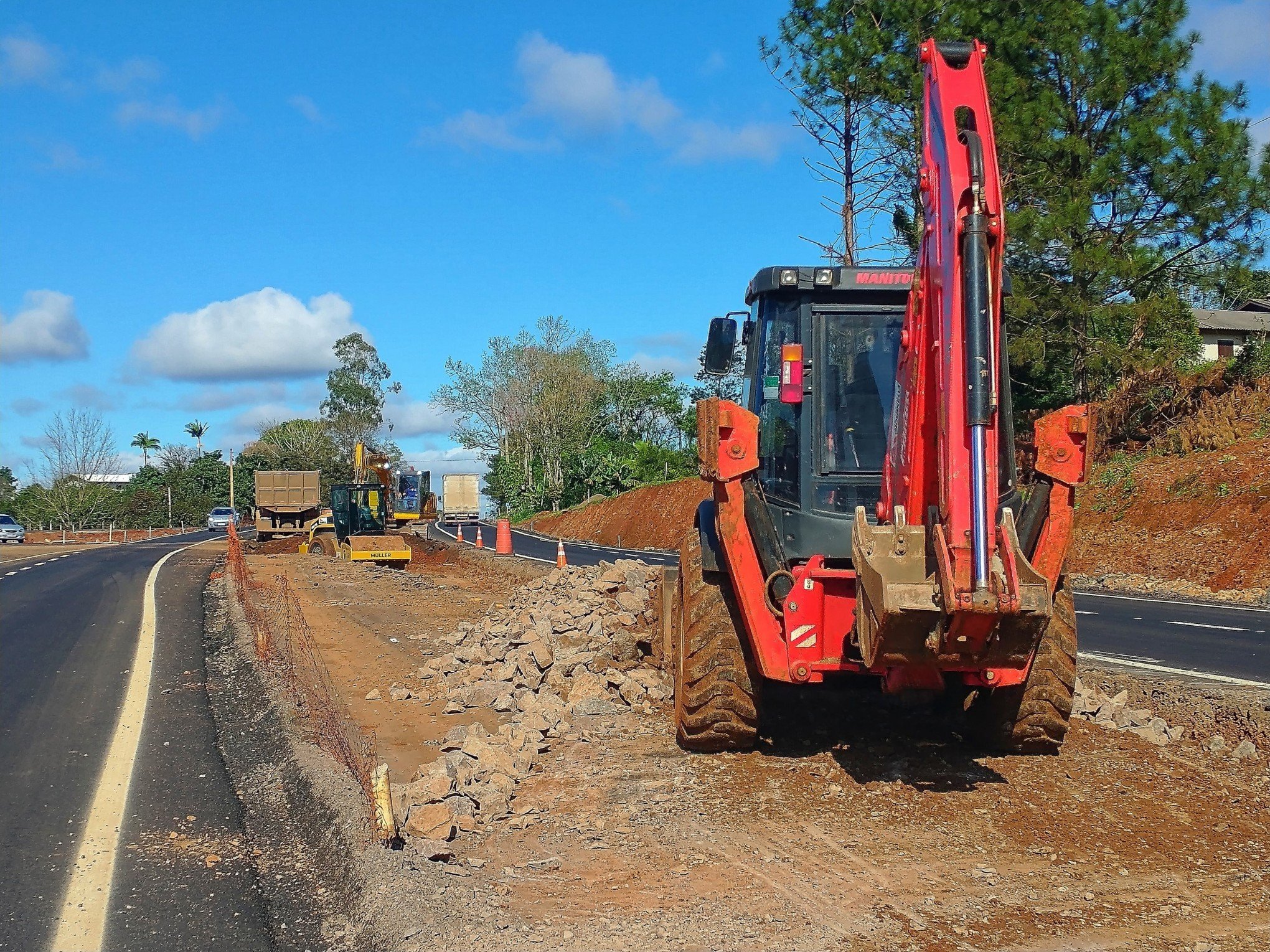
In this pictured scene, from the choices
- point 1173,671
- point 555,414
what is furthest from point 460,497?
point 1173,671

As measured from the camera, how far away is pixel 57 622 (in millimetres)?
16641

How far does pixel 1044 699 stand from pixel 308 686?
6.88 meters

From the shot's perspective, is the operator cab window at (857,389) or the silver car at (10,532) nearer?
the operator cab window at (857,389)

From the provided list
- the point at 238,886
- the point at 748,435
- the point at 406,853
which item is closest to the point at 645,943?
the point at 406,853

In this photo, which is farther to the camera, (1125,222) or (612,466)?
(612,466)

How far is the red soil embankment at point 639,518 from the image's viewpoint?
43344 mm

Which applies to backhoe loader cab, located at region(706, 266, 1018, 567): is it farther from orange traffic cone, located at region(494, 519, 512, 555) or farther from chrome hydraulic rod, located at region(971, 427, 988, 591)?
orange traffic cone, located at region(494, 519, 512, 555)

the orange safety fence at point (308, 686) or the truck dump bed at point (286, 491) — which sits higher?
the truck dump bed at point (286, 491)

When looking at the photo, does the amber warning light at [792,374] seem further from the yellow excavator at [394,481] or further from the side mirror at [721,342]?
the yellow excavator at [394,481]

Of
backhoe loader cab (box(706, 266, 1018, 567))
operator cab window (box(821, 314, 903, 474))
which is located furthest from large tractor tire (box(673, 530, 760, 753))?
operator cab window (box(821, 314, 903, 474))

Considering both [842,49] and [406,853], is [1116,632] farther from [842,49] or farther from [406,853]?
[842,49]

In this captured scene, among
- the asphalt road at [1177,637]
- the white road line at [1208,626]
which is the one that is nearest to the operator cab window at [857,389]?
the asphalt road at [1177,637]

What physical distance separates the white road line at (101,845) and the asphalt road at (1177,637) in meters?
8.56

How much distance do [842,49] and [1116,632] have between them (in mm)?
14259
